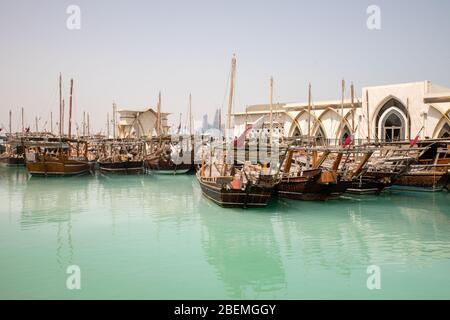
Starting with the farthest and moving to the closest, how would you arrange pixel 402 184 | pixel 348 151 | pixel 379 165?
1. pixel 402 184
2. pixel 379 165
3. pixel 348 151

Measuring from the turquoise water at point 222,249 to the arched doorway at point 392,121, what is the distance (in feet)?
48.2

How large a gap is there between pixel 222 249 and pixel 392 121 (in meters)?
28.5

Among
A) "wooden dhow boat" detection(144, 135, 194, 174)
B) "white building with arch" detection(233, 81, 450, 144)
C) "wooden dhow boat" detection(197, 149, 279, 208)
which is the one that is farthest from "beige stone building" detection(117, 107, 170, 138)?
"wooden dhow boat" detection(197, 149, 279, 208)

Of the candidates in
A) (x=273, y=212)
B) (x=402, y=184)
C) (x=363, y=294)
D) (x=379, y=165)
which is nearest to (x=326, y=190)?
Answer: (x=273, y=212)

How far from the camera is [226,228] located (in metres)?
14.6

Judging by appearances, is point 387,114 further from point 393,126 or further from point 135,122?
point 135,122

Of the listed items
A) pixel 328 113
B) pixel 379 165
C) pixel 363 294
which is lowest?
pixel 363 294

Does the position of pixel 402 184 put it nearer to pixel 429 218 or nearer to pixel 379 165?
pixel 379 165

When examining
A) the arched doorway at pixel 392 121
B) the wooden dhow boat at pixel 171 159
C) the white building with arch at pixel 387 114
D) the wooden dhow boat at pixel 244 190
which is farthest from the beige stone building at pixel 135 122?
the wooden dhow boat at pixel 244 190

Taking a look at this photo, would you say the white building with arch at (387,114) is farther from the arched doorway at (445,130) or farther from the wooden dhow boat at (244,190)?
the wooden dhow boat at (244,190)

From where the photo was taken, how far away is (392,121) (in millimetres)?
35281

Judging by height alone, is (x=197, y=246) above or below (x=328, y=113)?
below

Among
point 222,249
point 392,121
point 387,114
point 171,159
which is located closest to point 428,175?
point 392,121
